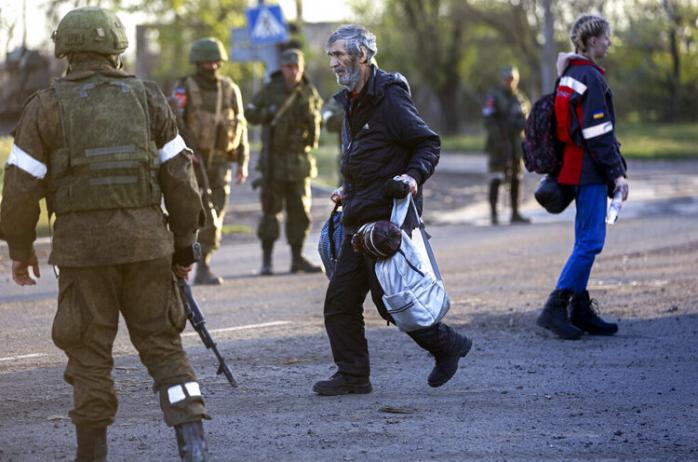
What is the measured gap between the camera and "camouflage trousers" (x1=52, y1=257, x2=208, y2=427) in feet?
18.5

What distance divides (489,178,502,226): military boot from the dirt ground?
16.0ft

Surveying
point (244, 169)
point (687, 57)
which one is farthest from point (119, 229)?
point (687, 57)

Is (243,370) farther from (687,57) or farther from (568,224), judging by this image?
(687,57)

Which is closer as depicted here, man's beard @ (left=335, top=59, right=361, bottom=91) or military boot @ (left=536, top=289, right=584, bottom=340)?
man's beard @ (left=335, top=59, right=361, bottom=91)

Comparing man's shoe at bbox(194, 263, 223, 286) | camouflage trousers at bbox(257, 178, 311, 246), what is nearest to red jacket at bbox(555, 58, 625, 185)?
man's shoe at bbox(194, 263, 223, 286)

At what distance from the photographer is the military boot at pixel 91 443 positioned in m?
5.70

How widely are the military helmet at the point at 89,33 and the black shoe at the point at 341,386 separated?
2.43 metres

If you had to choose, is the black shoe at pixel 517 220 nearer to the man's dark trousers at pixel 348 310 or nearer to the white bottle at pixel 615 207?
the white bottle at pixel 615 207

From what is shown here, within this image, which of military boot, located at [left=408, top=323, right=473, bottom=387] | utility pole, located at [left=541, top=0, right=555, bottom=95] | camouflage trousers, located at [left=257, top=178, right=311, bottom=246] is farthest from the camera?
utility pole, located at [left=541, top=0, right=555, bottom=95]

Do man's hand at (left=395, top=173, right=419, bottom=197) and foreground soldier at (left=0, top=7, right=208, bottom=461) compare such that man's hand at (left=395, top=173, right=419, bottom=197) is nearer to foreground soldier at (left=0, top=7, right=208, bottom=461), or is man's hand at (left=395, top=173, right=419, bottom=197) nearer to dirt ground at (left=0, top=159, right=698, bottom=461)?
dirt ground at (left=0, top=159, right=698, bottom=461)

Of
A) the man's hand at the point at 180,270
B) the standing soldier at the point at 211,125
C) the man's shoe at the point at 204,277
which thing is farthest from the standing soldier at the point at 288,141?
the man's hand at the point at 180,270

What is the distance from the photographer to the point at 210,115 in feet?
40.5

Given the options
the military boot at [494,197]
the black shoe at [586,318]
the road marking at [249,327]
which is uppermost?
the black shoe at [586,318]

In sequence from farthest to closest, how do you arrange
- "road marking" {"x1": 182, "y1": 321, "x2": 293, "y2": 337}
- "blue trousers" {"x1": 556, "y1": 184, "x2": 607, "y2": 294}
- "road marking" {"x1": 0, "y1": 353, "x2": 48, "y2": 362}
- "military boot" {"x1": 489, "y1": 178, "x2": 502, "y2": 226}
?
"military boot" {"x1": 489, "y1": 178, "x2": 502, "y2": 226} → "road marking" {"x1": 182, "y1": 321, "x2": 293, "y2": 337} → "blue trousers" {"x1": 556, "y1": 184, "x2": 607, "y2": 294} → "road marking" {"x1": 0, "y1": 353, "x2": 48, "y2": 362}
